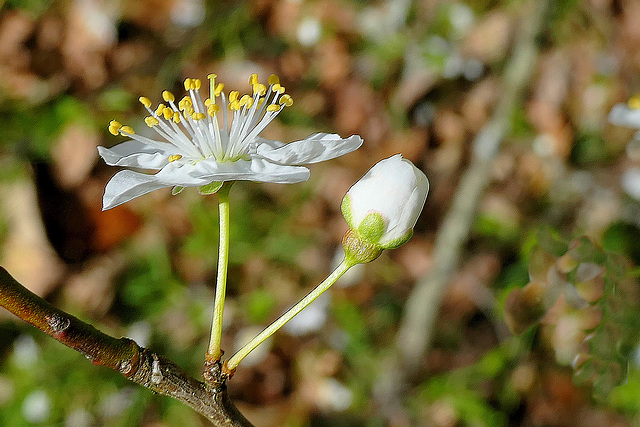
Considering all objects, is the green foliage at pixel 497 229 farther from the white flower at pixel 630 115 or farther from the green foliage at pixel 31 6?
the green foliage at pixel 31 6

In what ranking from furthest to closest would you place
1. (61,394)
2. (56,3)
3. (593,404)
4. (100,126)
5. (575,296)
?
(56,3) → (100,126) → (593,404) → (61,394) → (575,296)

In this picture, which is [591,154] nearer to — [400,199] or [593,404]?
[593,404]

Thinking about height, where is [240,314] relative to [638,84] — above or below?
below

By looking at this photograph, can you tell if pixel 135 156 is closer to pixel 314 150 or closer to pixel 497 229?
pixel 314 150

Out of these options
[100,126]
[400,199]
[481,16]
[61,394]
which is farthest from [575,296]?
[481,16]

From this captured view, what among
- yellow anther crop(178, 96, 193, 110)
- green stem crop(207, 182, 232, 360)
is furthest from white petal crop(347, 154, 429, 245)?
yellow anther crop(178, 96, 193, 110)

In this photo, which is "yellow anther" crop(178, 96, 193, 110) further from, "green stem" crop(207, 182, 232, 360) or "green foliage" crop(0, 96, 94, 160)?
"green foliage" crop(0, 96, 94, 160)
